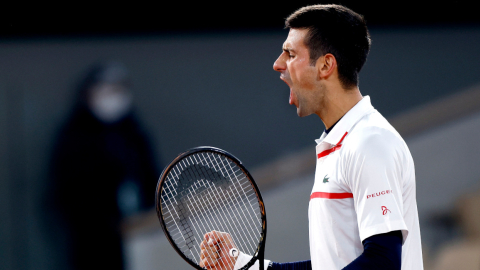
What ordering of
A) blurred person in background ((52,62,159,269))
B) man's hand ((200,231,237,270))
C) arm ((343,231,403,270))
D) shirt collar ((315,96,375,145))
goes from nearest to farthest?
arm ((343,231,403,270)), shirt collar ((315,96,375,145)), man's hand ((200,231,237,270)), blurred person in background ((52,62,159,269))

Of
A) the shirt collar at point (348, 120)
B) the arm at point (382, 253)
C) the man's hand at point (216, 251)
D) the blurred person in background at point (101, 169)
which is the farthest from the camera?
the blurred person in background at point (101, 169)

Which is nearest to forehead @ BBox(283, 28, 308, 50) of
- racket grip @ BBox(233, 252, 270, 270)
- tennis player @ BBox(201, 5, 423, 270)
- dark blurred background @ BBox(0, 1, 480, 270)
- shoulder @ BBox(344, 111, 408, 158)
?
tennis player @ BBox(201, 5, 423, 270)

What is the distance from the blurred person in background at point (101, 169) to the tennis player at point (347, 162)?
Result: 51.6 inches

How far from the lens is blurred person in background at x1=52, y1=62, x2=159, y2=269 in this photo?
2.34m

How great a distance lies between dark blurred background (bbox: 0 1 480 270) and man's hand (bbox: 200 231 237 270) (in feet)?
4.20

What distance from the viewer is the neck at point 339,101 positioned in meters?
1.00

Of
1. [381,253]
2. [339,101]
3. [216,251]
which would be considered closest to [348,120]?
[339,101]

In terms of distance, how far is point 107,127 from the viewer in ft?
7.95

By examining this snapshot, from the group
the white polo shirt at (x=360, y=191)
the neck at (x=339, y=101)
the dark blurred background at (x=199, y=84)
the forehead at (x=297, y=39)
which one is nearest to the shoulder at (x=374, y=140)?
the white polo shirt at (x=360, y=191)

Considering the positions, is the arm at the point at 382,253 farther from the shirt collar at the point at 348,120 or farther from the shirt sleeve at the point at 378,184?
the shirt collar at the point at 348,120

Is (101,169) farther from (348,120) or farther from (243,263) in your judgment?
(348,120)

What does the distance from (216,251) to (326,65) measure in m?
0.55

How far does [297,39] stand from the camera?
102 cm

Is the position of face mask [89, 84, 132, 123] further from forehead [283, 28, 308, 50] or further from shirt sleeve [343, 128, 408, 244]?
shirt sleeve [343, 128, 408, 244]
